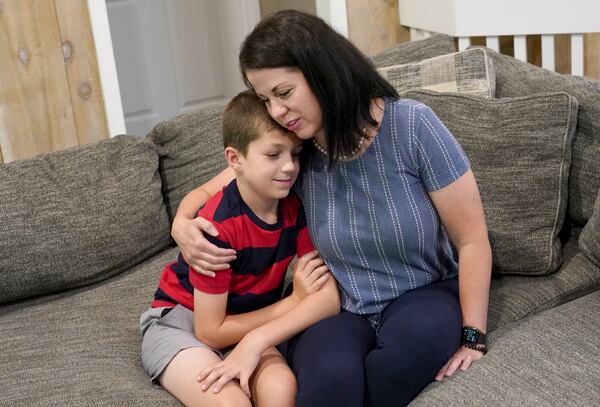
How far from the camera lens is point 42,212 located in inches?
87.2

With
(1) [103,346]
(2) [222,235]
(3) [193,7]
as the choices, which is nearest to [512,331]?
(2) [222,235]

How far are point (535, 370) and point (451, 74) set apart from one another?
1001mm

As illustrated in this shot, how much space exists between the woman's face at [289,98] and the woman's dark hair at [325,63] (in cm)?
1

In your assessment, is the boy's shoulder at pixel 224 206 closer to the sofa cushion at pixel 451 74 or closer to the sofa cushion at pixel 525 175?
the sofa cushion at pixel 525 175

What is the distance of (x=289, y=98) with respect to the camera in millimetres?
1574

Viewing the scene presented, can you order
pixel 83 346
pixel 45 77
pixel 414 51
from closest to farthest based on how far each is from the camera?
pixel 83 346
pixel 414 51
pixel 45 77

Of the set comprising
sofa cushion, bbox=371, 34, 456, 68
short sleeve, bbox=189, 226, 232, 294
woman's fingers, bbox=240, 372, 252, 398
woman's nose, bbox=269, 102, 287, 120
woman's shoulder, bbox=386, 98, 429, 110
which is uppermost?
woman's nose, bbox=269, 102, 287, 120

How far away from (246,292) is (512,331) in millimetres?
559

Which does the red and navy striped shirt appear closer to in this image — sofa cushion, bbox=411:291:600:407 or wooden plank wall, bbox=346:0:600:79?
sofa cushion, bbox=411:291:600:407

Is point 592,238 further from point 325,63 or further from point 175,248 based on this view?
point 175,248

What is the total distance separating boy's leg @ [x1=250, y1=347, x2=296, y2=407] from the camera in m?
1.61

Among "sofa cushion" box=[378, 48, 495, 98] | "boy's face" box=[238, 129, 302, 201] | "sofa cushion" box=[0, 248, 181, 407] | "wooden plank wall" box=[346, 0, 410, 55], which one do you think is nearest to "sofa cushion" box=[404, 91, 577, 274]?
"sofa cushion" box=[378, 48, 495, 98]

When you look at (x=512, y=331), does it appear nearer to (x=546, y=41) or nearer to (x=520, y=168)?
(x=520, y=168)

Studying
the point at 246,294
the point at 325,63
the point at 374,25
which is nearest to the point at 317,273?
the point at 246,294
